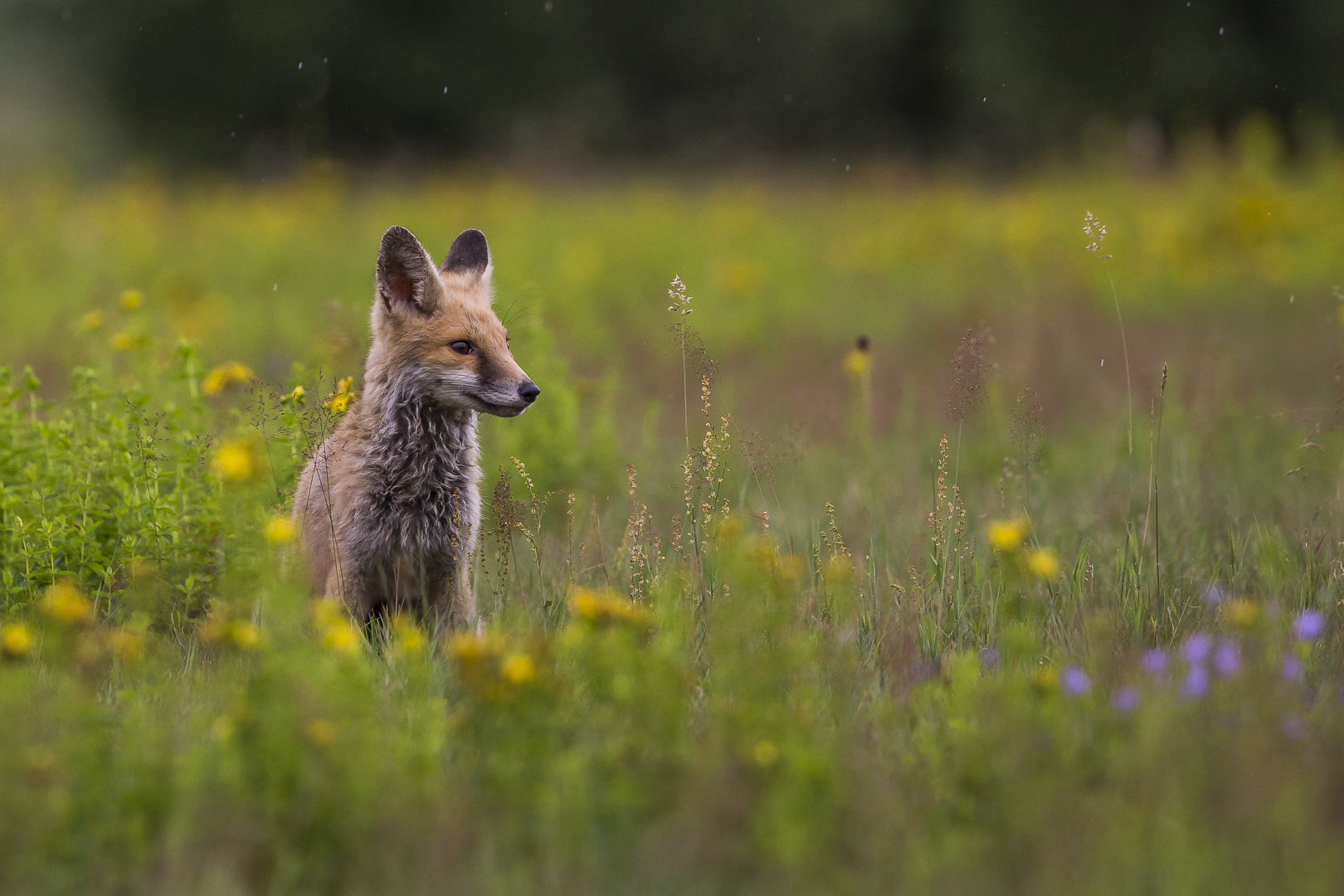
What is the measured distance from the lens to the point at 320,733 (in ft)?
8.04

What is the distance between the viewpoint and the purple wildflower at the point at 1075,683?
2.87m

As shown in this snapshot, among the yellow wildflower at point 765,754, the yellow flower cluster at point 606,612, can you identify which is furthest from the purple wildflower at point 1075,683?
the yellow flower cluster at point 606,612

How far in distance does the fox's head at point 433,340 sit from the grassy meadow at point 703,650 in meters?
0.29

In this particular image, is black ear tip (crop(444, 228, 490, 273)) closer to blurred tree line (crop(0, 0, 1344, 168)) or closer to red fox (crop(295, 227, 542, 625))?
red fox (crop(295, 227, 542, 625))

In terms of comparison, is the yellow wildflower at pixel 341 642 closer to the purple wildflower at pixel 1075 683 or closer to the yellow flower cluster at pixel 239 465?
the yellow flower cluster at pixel 239 465

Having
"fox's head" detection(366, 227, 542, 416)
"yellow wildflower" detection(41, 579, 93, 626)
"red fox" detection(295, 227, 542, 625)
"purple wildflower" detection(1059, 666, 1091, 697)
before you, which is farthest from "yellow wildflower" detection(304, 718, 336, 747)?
"purple wildflower" detection(1059, 666, 1091, 697)

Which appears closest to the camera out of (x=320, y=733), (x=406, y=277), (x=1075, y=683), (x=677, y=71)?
(x=320, y=733)

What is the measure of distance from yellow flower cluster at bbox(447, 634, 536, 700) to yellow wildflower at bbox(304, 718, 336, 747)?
1.03 ft

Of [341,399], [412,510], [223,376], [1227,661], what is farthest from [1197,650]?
[223,376]

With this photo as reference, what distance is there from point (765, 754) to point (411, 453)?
2.17 m

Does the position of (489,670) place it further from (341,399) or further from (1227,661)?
(1227,661)

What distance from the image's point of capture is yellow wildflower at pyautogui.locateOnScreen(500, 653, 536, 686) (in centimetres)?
261

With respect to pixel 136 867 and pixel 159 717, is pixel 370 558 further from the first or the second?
pixel 136 867

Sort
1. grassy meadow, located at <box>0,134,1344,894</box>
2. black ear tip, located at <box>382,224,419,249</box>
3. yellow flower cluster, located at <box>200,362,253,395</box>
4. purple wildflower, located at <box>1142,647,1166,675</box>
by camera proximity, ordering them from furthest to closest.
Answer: yellow flower cluster, located at <box>200,362,253,395</box>
black ear tip, located at <box>382,224,419,249</box>
purple wildflower, located at <box>1142,647,1166,675</box>
grassy meadow, located at <box>0,134,1344,894</box>
